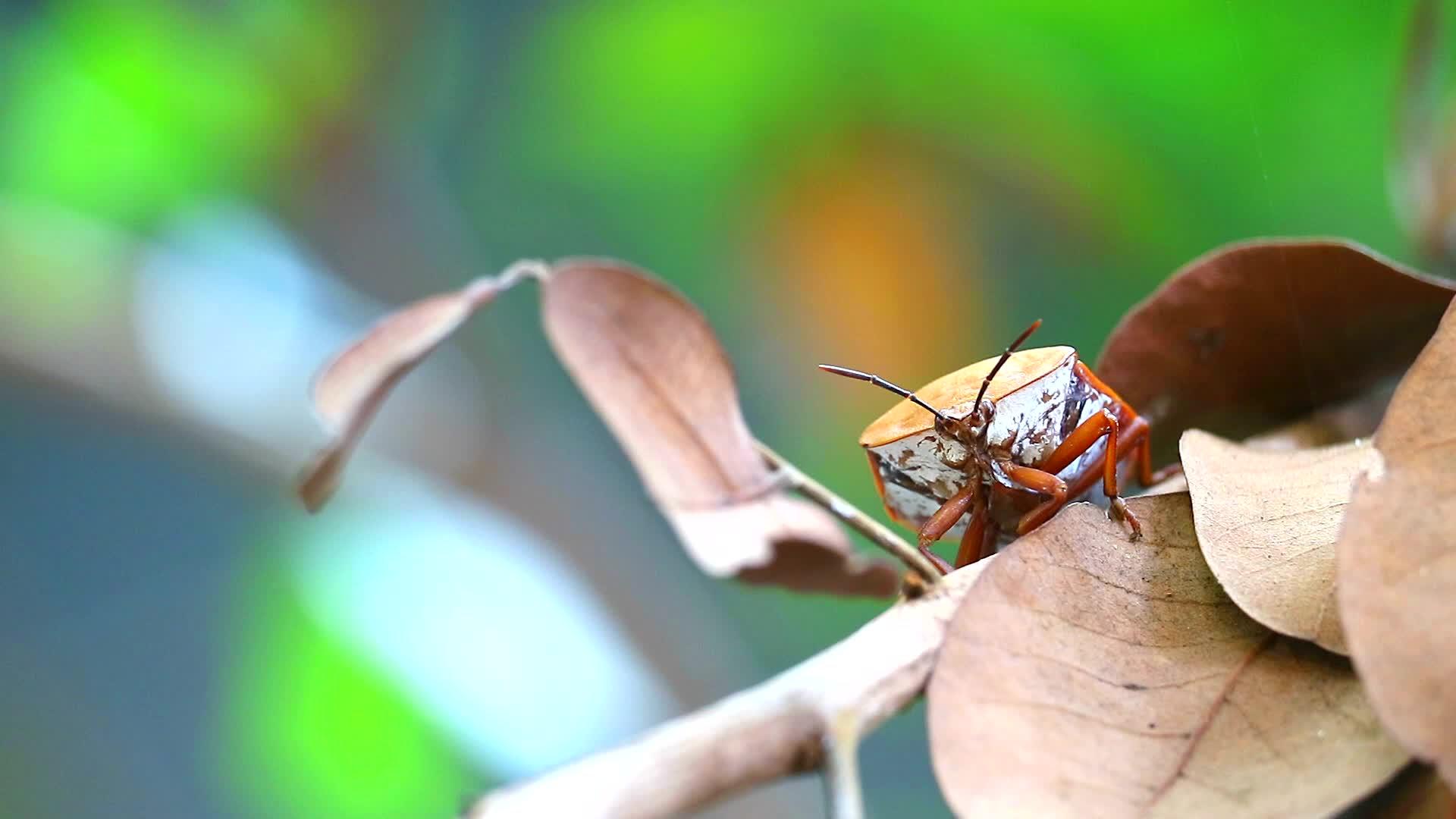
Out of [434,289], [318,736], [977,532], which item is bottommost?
[318,736]

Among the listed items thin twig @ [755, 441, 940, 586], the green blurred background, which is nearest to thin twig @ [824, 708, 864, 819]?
thin twig @ [755, 441, 940, 586]

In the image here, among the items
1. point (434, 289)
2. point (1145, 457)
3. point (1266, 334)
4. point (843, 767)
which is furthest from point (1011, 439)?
point (434, 289)

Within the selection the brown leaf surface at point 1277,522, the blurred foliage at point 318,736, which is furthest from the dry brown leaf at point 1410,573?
the blurred foliage at point 318,736

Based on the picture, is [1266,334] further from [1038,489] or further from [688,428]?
[688,428]

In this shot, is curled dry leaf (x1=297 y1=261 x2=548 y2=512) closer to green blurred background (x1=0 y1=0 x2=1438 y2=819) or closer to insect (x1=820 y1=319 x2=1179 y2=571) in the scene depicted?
insect (x1=820 y1=319 x2=1179 y2=571)

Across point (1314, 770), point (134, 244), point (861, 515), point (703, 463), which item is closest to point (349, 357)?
point (703, 463)

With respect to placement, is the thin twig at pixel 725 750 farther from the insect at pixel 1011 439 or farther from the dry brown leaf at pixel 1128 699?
the insect at pixel 1011 439
